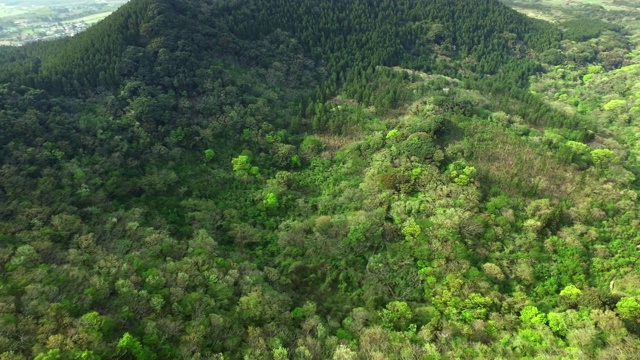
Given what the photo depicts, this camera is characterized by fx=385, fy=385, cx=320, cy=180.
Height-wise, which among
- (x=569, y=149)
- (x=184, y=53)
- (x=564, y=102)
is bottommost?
(x=564, y=102)

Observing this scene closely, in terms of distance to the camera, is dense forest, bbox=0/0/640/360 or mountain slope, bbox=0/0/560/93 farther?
mountain slope, bbox=0/0/560/93

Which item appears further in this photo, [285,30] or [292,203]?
[285,30]

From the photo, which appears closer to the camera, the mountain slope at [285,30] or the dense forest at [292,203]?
the dense forest at [292,203]

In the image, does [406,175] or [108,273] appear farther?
[406,175]

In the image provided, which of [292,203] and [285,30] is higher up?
[285,30]

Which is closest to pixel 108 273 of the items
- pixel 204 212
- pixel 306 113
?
pixel 204 212

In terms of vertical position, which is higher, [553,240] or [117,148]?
[117,148]

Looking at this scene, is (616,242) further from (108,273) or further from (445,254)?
(108,273)

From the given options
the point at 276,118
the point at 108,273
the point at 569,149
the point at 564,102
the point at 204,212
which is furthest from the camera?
the point at 564,102
